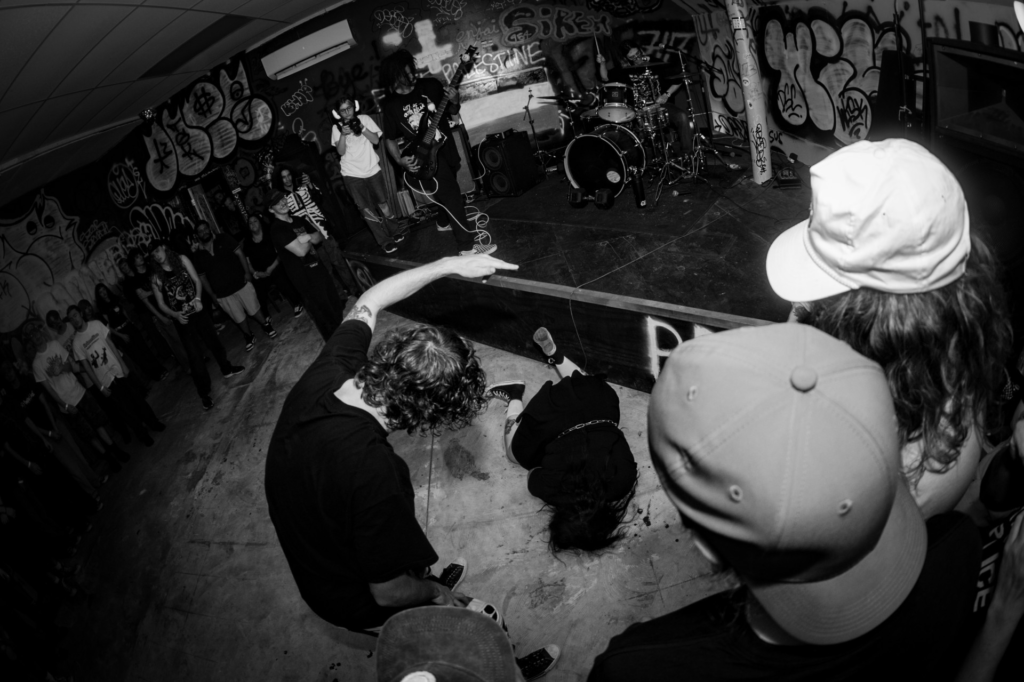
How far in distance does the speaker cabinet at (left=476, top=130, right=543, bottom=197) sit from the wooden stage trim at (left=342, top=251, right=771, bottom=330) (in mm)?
2330

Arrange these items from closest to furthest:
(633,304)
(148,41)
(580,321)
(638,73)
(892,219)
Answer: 1. (892,219)
2. (633,304)
3. (580,321)
4. (148,41)
5. (638,73)

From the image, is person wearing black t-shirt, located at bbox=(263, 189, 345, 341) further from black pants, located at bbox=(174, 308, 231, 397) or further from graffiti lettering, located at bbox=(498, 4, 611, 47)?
graffiti lettering, located at bbox=(498, 4, 611, 47)

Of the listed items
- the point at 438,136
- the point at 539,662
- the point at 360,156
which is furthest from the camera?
the point at 360,156

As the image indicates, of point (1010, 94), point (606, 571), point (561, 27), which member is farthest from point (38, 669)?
point (561, 27)

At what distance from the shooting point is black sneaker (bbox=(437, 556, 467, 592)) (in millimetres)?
3518

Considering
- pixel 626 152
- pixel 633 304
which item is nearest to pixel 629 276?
pixel 633 304

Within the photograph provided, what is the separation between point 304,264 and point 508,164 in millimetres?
2779

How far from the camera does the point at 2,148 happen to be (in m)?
5.25

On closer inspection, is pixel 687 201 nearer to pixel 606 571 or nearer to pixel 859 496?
pixel 606 571

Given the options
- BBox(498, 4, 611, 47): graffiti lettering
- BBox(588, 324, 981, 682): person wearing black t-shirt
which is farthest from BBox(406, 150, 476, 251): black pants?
BBox(588, 324, 981, 682): person wearing black t-shirt

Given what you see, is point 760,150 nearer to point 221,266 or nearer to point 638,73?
point 638,73

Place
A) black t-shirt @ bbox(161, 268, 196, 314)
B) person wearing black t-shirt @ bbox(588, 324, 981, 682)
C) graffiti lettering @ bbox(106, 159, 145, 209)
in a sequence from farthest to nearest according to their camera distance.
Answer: graffiti lettering @ bbox(106, 159, 145, 209) → black t-shirt @ bbox(161, 268, 196, 314) → person wearing black t-shirt @ bbox(588, 324, 981, 682)

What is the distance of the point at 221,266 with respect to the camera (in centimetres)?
697

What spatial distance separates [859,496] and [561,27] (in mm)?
8989
